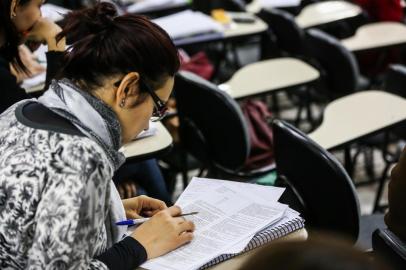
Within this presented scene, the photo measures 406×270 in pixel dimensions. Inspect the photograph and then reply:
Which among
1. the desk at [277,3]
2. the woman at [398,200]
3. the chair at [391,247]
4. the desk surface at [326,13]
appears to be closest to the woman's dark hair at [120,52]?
the woman at [398,200]

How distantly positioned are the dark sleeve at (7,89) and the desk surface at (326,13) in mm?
2058

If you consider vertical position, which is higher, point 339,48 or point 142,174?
point 339,48

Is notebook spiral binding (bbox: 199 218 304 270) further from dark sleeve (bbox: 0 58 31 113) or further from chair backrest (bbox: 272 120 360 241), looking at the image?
dark sleeve (bbox: 0 58 31 113)

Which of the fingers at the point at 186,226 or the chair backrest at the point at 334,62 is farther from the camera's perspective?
the chair backrest at the point at 334,62

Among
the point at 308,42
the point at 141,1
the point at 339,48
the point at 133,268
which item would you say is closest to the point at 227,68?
the point at 141,1

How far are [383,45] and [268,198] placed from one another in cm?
190

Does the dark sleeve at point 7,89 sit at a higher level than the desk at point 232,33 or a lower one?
higher

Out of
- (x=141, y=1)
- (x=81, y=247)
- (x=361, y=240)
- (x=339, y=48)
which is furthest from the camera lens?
(x=141, y=1)

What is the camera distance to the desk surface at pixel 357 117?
1982 mm

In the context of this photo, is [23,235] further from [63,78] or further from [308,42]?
[308,42]

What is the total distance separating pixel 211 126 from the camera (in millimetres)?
2166

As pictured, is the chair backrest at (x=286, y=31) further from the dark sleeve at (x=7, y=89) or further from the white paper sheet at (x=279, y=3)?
the dark sleeve at (x=7, y=89)

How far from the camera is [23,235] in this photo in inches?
42.3

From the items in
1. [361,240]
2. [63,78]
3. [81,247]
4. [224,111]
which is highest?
[63,78]
